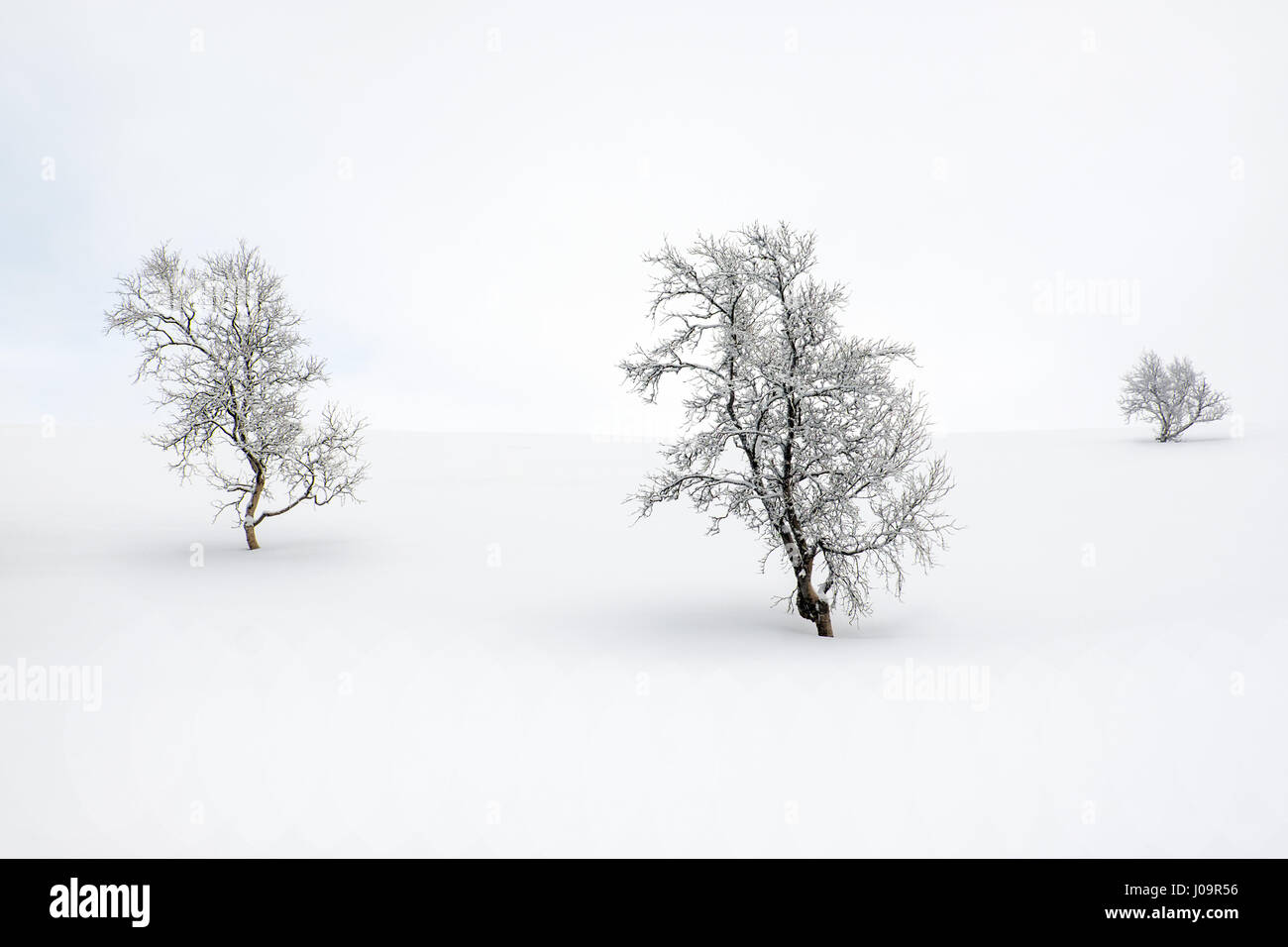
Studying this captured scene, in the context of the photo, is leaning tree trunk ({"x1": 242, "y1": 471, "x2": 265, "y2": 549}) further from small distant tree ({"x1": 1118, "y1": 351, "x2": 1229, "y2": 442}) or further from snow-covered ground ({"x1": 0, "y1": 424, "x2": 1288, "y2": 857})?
small distant tree ({"x1": 1118, "y1": 351, "x2": 1229, "y2": 442})

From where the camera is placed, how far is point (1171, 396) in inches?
2125

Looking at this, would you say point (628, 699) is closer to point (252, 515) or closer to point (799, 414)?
point (799, 414)

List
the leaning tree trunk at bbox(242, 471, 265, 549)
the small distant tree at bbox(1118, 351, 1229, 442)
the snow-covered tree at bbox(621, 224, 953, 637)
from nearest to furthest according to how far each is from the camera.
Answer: the snow-covered tree at bbox(621, 224, 953, 637)
the leaning tree trunk at bbox(242, 471, 265, 549)
the small distant tree at bbox(1118, 351, 1229, 442)

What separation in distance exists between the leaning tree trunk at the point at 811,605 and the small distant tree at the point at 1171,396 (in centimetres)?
4788

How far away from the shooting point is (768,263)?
1816 cm

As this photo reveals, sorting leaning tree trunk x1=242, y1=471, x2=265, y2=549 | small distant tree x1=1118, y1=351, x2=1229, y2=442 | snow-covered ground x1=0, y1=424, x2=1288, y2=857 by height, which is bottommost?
snow-covered ground x1=0, y1=424, x2=1288, y2=857

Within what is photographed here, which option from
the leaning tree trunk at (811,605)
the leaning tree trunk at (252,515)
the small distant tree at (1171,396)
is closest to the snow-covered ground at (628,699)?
the leaning tree trunk at (811,605)

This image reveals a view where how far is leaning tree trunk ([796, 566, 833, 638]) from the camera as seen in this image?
1875 centimetres

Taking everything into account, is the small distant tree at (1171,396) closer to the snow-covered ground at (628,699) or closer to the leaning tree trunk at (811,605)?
the snow-covered ground at (628,699)

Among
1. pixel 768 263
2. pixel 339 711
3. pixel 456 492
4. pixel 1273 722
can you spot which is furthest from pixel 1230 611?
pixel 456 492

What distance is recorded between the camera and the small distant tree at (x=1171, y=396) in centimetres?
5353

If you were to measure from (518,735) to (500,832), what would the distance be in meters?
3.05

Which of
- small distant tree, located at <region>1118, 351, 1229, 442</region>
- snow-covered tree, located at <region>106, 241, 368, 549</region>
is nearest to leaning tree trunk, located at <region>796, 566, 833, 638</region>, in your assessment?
snow-covered tree, located at <region>106, 241, 368, 549</region>

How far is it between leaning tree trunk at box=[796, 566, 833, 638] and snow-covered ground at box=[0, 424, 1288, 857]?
466 mm
